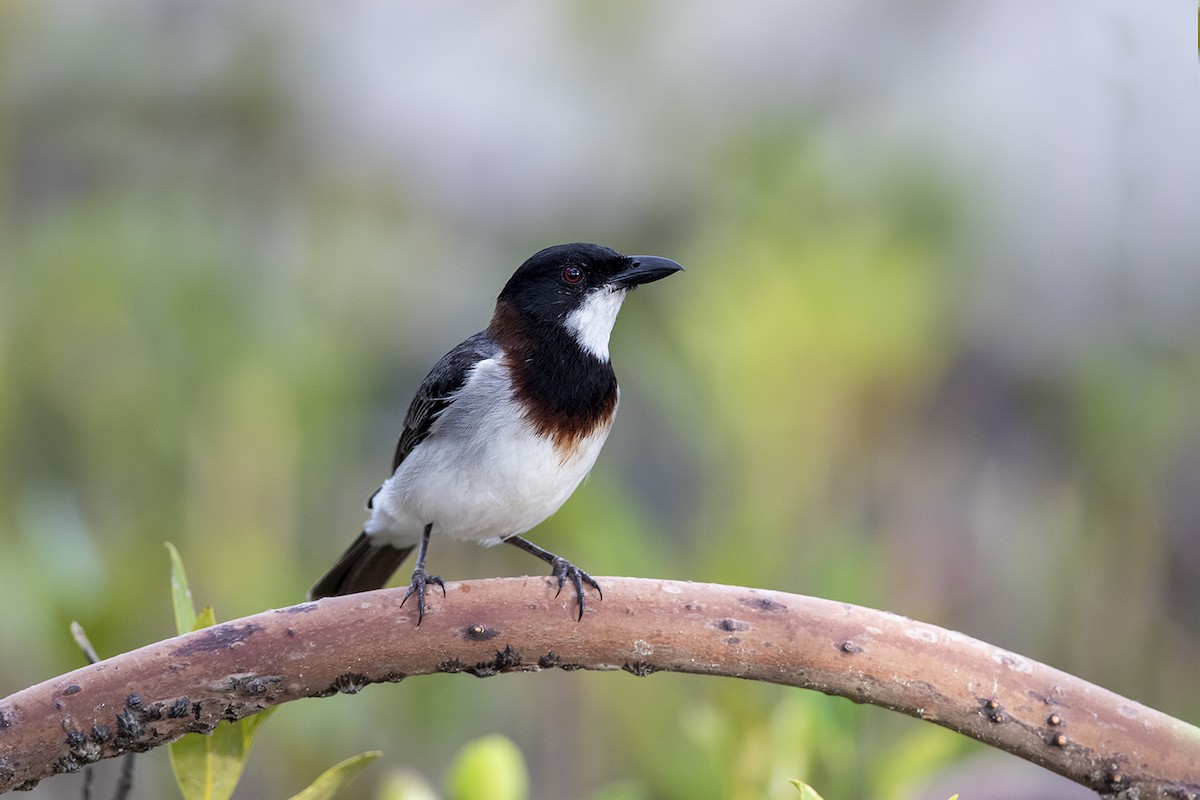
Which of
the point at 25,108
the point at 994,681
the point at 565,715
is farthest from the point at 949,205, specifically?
the point at 25,108

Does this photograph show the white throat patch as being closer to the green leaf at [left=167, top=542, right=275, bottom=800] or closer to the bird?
the bird

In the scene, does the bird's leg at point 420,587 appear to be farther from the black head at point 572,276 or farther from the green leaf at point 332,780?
Result: the black head at point 572,276

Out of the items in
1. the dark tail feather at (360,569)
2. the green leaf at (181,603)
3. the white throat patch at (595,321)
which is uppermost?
the white throat patch at (595,321)

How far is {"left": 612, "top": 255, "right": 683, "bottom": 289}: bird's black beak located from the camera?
2.51 meters

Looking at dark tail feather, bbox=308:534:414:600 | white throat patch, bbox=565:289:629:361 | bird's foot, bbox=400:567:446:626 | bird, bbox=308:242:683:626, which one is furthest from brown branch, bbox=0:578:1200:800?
dark tail feather, bbox=308:534:414:600

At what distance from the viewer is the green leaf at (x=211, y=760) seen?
1.41m

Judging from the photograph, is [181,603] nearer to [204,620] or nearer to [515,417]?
[204,620]

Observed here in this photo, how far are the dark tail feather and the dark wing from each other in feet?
0.69

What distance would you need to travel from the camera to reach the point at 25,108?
4.59 metres

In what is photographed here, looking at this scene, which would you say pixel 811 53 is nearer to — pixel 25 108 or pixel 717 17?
pixel 717 17

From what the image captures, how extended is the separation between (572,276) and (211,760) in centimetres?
136

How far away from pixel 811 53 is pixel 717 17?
0.45 metres

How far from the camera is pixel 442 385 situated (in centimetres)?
258

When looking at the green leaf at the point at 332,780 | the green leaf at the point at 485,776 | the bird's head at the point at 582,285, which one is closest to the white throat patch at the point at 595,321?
the bird's head at the point at 582,285
